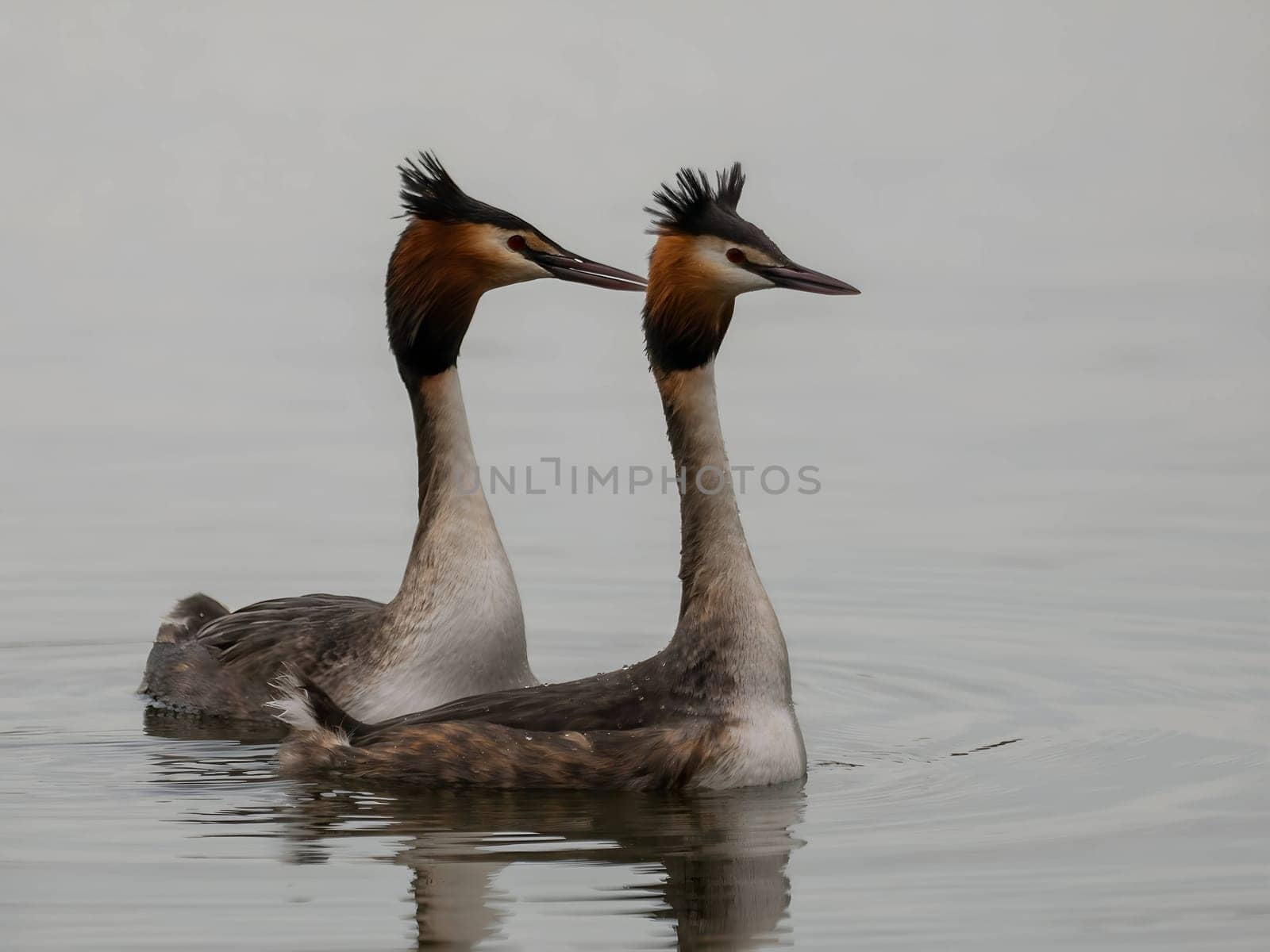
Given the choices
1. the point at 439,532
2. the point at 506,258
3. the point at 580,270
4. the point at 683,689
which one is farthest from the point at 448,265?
the point at 683,689

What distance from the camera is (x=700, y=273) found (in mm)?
11133

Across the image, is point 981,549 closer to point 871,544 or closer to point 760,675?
point 871,544

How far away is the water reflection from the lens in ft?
30.8

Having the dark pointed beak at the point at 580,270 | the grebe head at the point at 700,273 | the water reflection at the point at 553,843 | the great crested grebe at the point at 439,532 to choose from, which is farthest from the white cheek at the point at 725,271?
the water reflection at the point at 553,843

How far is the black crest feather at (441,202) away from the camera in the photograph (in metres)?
12.5

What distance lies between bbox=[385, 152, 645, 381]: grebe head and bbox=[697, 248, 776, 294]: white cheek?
4.05 ft

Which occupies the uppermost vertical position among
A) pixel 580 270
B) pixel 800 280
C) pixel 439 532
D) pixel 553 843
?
pixel 580 270

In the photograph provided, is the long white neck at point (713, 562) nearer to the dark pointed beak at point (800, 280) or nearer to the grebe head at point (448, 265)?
the dark pointed beak at point (800, 280)

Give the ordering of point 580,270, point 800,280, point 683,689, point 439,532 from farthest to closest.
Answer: point 439,532 < point 580,270 < point 800,280 < point 683,689

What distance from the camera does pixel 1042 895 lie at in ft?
31.4

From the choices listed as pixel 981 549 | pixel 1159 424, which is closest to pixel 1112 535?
pixel 981 549

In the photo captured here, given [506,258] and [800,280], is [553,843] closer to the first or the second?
[800,280]

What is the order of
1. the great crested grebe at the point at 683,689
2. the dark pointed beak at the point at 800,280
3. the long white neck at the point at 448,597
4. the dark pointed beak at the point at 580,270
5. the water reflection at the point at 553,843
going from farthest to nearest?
the long white neck at the point at 448,597
the dark pointed beak at the point at 580,270
the dark pointed beak at the point at 800,280
the great crested grebe at the point at 683,689
the water reflection at the point at 553,843

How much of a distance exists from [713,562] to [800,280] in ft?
4.01
